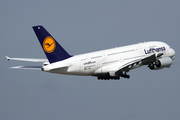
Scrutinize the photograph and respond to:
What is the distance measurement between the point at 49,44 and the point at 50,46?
0.32m

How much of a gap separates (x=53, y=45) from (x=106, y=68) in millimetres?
9047

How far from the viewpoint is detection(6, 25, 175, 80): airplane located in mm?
59350

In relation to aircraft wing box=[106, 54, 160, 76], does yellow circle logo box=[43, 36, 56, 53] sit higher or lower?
higher

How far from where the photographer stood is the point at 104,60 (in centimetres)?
6294

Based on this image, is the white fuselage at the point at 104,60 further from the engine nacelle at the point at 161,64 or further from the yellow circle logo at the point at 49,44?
the engine nacelle at the point at 161,64

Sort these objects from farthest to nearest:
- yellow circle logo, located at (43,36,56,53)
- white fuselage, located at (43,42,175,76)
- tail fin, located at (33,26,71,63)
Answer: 1. white fuselage, located at (43,42,175,76)
2. yellow circle logo, located at (43,36,56,53)
3. tail fin, located at (33,26,71,63)

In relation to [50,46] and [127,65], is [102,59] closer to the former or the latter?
[127,65]

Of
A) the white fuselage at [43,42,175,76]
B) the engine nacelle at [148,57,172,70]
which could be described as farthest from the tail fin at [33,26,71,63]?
the engine nacelle at [148,57,172,70]

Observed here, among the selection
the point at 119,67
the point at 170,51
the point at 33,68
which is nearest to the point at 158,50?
the point at 170,51

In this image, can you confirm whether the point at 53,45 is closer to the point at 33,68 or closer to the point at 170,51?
the point at 33,68

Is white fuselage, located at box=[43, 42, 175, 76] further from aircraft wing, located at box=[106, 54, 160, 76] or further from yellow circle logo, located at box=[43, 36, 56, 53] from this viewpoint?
yellow circle logo, located at box=[43, 36, 56, 53]

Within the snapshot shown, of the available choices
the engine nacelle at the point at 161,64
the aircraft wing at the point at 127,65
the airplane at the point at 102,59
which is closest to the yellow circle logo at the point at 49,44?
the airplane at the point at 102,59

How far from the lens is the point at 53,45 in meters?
59.6

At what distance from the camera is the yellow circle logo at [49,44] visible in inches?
2325
